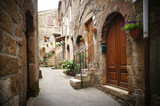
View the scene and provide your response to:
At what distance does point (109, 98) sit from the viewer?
300 cm

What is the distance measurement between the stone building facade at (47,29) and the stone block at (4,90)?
12.9 metres

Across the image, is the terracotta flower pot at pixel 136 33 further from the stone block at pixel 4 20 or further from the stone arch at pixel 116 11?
the stone block at pixel 4 20

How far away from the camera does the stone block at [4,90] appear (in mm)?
835

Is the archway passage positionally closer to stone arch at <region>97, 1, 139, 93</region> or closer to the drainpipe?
stone arch at <region>97, 1, 139, 93</region>

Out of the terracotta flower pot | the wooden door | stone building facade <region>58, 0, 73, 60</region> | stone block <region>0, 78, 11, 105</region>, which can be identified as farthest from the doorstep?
stone building facade <region>58, 0, 73, 60</region>

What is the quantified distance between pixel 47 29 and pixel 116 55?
531 inches

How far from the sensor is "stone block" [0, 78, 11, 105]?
0.84 metres

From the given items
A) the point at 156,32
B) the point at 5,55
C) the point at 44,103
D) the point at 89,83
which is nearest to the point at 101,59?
the point at 89,83

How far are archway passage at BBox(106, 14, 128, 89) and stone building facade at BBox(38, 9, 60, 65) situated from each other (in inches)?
447

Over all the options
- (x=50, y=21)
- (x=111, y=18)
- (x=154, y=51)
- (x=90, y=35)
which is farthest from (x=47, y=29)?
(x=154, y=51)

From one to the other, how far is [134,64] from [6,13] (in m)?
2.43

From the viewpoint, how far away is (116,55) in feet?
10.5

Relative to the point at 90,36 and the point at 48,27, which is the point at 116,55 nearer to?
the point at 90,36

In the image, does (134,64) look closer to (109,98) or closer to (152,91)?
(152,91)
